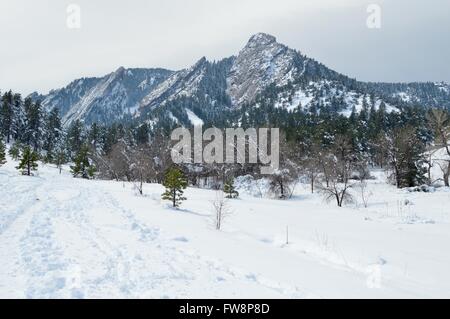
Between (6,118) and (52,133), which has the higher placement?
(6,118)

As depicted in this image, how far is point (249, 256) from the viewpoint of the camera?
10.4 m

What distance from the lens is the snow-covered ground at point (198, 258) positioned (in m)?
Result: 7.26

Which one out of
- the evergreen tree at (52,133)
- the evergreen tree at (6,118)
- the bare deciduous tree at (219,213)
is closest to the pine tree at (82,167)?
the evergreen tree at (6,118)

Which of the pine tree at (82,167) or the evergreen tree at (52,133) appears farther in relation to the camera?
the evergreen tree at (52,133)

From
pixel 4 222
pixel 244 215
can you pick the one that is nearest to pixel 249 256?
pixel 4 222

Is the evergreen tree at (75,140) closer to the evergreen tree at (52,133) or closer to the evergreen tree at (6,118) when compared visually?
the evergreen tree at (52,133)

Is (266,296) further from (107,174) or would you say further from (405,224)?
(107,174)

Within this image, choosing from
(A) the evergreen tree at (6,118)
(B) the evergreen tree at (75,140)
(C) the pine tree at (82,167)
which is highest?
(A) the evergreen tree at (6,118)

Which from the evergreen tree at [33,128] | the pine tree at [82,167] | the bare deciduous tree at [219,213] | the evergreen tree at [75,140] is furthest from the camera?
the evergreen tree at [75,140]

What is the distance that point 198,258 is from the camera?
9789 mm

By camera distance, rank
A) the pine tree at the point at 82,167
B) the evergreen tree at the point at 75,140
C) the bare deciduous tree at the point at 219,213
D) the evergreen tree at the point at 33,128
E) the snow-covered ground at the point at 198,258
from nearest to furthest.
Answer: the snow-covered ground at the point at 198,258
the bare deciduous tree at the point at 219,213
the pine tree at the point at 82,167
the evergreen tree at the point at 33,128
the evergreen tree at the point at 75,140

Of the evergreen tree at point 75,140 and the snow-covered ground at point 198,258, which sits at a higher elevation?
the evergreen tree at point 75,140

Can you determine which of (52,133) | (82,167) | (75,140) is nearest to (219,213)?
(82,167)

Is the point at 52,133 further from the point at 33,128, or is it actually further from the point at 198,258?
the point at 198,258
